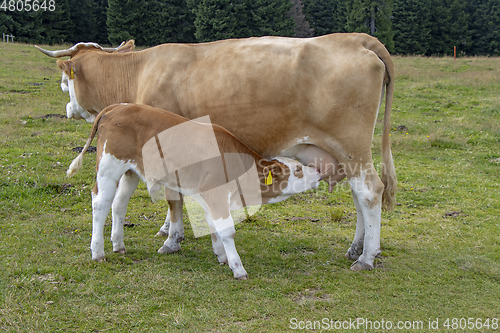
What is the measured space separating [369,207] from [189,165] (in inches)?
85.3

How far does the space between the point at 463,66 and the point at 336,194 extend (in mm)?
20081

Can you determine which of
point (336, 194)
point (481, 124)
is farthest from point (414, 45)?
point (336, 194)

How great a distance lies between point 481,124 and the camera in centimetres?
1267

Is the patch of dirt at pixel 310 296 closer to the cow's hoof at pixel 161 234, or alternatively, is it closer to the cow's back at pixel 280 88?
the cow's back at pixel 280 88

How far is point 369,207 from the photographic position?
5.07 meters

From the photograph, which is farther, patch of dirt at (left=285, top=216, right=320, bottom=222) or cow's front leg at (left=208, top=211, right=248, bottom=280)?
patch of dirt at (left=285, top=216, right=320, bottom=222)

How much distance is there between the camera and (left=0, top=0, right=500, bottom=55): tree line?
37.2 meters

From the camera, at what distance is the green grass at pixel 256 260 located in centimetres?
403

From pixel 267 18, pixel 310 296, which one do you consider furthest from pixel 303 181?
pixel 267 18

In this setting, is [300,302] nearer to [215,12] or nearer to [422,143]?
[422,143]

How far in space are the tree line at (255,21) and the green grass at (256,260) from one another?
2999cm

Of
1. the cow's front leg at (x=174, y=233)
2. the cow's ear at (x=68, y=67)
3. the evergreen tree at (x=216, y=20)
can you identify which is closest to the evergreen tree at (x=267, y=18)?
the evergreen tree at (x=216, y=20)

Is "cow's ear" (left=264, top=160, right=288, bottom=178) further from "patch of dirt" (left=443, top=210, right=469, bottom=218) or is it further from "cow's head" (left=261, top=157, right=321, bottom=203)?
"patch of dirt" (left=443, top=210, right=469, bottom=218)

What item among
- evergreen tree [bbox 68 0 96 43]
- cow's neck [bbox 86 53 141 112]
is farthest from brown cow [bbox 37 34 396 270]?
evergreen tree [bbox 68 0 96 43]
